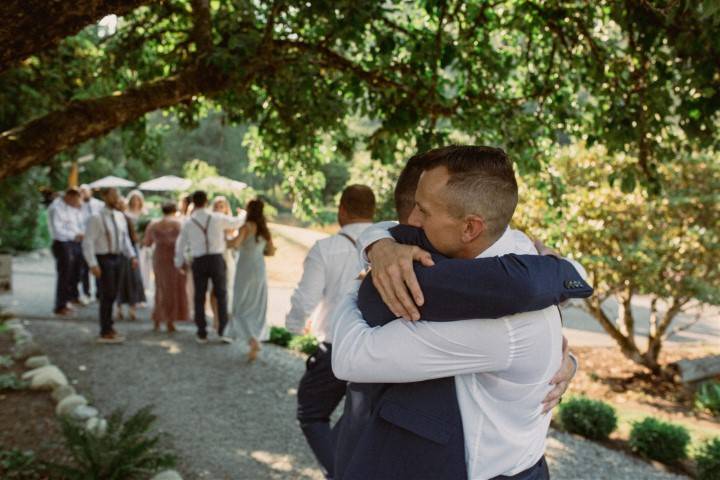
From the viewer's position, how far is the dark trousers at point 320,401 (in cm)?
426

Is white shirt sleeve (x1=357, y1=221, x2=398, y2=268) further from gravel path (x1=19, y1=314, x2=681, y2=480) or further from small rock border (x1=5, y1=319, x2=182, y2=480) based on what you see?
gravel path (x1=19, y1=314, x2=681, y2=480)

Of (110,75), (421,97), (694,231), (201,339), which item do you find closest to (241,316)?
(201,339)

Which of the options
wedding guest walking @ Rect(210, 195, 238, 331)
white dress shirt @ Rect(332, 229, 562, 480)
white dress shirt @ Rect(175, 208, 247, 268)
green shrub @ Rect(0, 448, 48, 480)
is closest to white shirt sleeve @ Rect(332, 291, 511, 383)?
white dress shirt @ Rect(332, 229, 562, 480)

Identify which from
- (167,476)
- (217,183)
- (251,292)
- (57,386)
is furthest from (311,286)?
(217,183)

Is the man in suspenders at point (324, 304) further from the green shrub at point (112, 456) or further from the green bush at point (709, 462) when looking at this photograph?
the green bush at point (709, 462)

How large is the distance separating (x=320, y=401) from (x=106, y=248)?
5.54 metres

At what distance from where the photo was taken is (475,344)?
1.77m

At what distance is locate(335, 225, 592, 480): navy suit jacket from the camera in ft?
5.60

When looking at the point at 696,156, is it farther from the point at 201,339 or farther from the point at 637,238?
the point at 201,339


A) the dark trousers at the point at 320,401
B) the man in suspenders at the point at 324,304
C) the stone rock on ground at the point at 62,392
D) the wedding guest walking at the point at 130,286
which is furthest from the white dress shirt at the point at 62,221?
the dark trousers at the point at 320,401

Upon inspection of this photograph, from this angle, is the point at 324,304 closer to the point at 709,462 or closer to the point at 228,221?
the point at 709,462

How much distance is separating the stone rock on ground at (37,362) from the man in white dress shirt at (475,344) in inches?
264

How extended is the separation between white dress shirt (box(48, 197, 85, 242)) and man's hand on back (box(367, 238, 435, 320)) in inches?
417

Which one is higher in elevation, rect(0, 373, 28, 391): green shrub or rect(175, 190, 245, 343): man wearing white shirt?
rect(175, 190, 245, 343): man wearing white shirt
